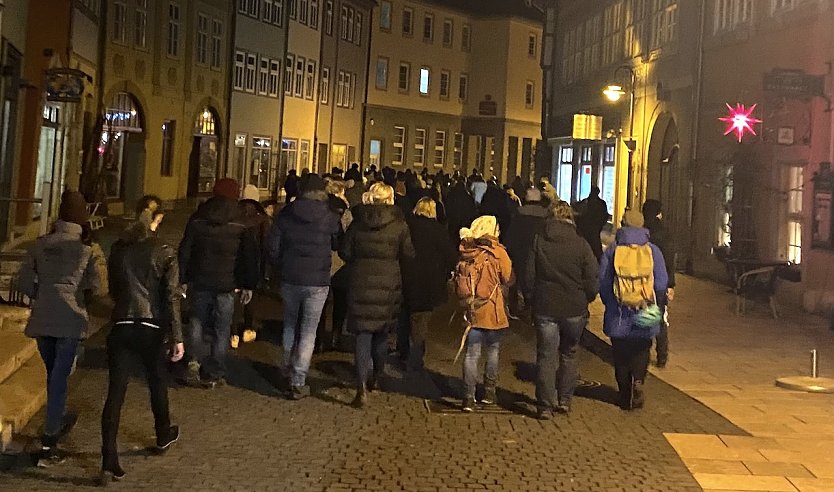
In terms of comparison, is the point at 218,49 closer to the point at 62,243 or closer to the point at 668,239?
the point at 668,239

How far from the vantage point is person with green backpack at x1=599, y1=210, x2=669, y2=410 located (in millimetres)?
9688

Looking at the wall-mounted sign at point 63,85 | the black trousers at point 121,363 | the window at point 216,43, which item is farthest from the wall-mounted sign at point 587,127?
the black trousers at point 121,363

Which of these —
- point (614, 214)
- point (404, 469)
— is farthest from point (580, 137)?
point (404, 469)

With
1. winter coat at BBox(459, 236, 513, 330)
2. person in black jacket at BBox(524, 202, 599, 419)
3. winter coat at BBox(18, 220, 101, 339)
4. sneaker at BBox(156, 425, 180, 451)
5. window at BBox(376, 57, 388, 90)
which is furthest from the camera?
window at BBox(376, 57, 388, 90)

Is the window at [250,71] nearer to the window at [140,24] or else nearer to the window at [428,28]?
the window at [140,24]

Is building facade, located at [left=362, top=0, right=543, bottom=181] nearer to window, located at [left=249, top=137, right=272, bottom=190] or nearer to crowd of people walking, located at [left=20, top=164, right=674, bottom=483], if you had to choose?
window, located at [left=249, top=137, right=272, bottom=190]

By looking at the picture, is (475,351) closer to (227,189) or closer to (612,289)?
(612,289)

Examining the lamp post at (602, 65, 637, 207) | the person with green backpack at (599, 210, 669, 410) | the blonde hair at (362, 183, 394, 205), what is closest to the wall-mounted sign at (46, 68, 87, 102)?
the lamp post at (602, 65, 637, 207)

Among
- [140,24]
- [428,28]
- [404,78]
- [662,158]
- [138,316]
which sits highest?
[428,28]

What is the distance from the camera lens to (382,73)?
185 feet

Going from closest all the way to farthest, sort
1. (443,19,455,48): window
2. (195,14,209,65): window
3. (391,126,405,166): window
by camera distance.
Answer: (195,14,209,65): window, (391,126,405,166): window, (443,19,455,48): window

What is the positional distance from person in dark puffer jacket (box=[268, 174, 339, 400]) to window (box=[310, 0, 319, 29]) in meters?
39.5

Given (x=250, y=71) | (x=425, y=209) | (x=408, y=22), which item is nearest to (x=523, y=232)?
(x=425, y=209)

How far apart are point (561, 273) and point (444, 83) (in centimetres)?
5154
